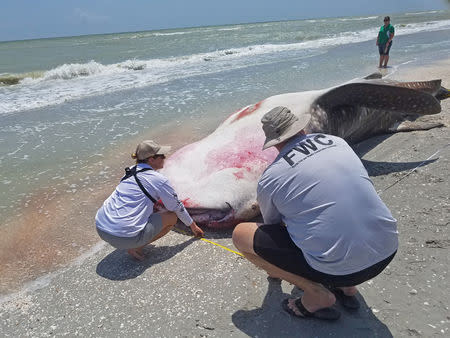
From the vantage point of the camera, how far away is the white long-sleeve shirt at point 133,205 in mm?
3410

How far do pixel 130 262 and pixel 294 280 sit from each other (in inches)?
68.5

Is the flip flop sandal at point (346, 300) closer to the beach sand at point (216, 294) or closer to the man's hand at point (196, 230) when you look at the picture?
the beach sand at point (216, 294)

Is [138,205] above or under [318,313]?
above

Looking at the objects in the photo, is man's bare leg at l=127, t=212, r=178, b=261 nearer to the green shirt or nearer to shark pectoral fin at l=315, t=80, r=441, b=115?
shark pectoral fin at l=315, t=80, r=441, b=115

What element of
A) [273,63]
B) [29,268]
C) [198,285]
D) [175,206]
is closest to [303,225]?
[198,285]

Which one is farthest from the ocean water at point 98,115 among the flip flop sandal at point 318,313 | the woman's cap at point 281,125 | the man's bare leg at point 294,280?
the woman's cap at point 281,125

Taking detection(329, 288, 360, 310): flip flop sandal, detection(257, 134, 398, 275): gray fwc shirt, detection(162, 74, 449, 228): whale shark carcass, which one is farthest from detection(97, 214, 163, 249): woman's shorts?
detection(329, 288, 360, 310): flip flop sandal

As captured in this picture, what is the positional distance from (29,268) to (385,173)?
4047 mm

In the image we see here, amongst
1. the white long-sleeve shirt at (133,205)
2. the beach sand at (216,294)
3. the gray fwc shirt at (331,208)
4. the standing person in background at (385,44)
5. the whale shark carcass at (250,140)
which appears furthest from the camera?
the standing person in background at (385,44)

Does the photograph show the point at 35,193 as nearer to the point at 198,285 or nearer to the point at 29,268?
the point at 29,268

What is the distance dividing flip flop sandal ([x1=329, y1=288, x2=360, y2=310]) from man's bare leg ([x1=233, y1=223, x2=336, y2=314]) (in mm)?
183

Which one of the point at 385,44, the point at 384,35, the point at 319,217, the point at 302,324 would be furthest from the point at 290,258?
the point at 384,35

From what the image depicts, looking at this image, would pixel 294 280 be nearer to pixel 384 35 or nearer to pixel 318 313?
pixel 318 313

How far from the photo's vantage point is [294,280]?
8.48 feet
